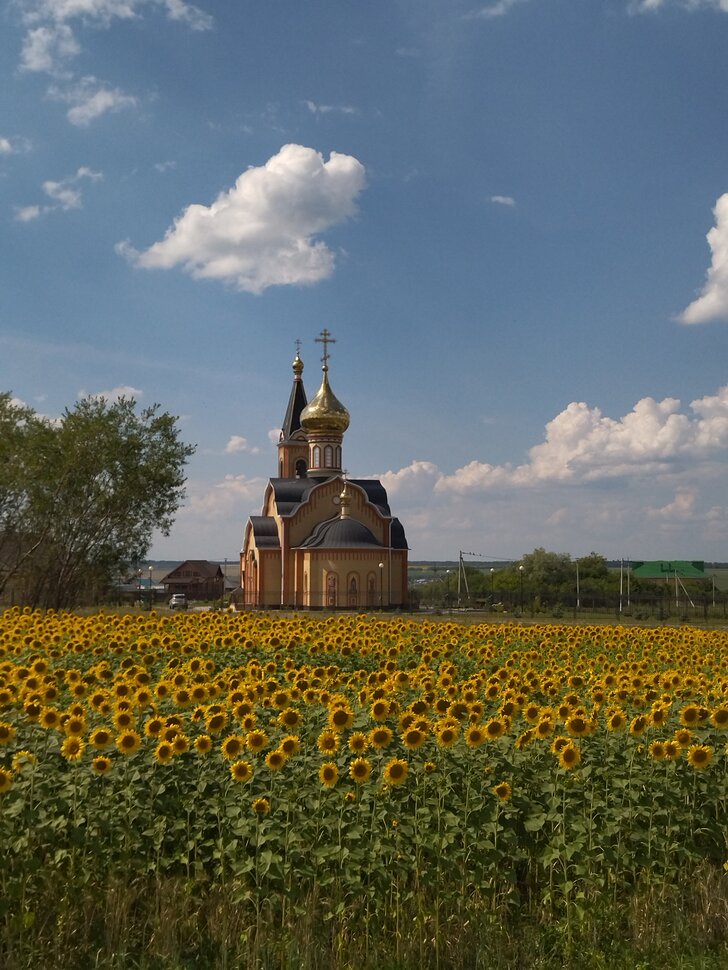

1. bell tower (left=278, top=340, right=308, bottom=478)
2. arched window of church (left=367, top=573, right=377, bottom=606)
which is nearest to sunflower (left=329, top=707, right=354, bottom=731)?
arched window of church (left=367, top=573, right=377, bottom=606)

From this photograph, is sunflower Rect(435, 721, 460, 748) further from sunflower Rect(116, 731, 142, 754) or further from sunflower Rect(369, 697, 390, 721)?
sunflower Rect(116, 731, 142, 754)

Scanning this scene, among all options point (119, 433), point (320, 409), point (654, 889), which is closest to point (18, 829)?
point (654, 889)

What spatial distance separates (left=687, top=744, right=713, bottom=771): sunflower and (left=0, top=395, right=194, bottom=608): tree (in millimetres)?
25312

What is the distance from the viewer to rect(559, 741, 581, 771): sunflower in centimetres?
567

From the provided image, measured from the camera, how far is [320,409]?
4544 centimetres

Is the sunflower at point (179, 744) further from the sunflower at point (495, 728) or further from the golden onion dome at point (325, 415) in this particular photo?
the golden onion dome at point (325, 415)

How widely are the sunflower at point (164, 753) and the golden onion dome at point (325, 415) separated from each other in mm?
40139

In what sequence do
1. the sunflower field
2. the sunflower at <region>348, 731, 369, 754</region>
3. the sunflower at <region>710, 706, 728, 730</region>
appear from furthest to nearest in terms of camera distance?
the sunflower at <region>710, 706, 728, 730</region>
the sunflower at <region>348, 731, 369, 754</region>
the sunflower field

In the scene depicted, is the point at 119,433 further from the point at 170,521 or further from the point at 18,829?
the point at 18,829

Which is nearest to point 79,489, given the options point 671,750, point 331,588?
point 331,588

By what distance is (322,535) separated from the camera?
4009 centimetres

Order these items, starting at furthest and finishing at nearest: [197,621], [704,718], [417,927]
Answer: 1. [197,621]
2. [704,718]
3. [417,927]

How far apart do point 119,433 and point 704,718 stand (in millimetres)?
26302

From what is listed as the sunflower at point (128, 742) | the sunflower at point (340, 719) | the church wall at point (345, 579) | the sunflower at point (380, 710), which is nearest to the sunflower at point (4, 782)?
the sunflower at point (128, 742)
